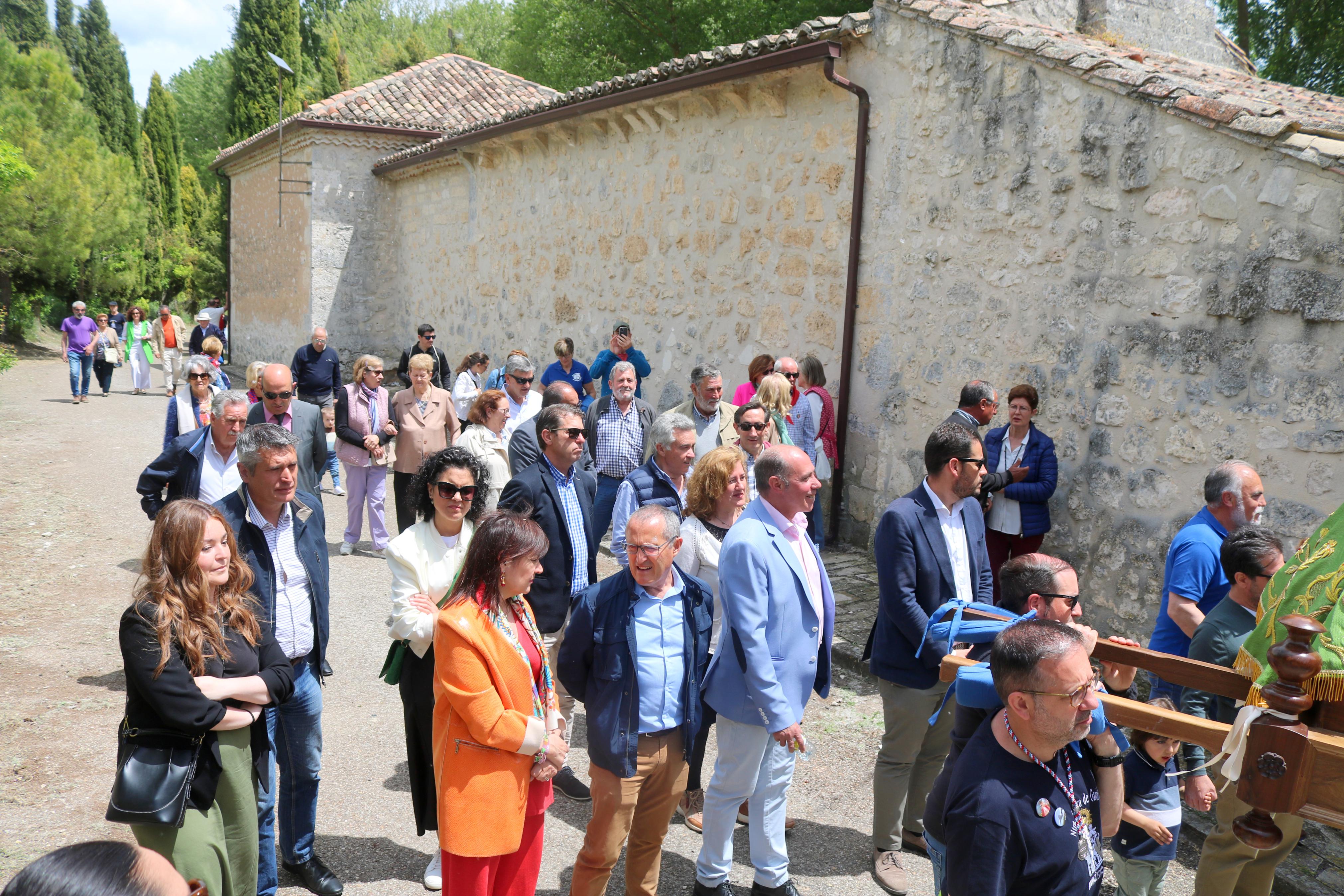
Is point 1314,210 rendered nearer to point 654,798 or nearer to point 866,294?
point 866,294

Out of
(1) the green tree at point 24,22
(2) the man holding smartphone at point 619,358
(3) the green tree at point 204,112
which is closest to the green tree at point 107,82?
(1) the green tree at point 24,22

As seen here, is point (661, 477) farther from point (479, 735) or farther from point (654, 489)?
point (479, 735)

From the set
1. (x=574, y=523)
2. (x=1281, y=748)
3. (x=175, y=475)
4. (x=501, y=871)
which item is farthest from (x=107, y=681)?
(x=1281, y=748)

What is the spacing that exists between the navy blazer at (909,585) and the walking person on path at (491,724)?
148 centimetres

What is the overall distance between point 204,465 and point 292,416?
101 cm

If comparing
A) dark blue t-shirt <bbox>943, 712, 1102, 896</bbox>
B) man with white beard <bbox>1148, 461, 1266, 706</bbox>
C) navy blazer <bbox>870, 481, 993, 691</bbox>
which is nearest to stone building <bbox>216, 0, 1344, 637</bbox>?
man with white beard <bbox>1148, 461, 1266, 706</bbox>

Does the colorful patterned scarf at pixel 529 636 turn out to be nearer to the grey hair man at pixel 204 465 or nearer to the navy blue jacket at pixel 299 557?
the navy blue jacket at pixel 299 557

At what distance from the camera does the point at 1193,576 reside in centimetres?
389

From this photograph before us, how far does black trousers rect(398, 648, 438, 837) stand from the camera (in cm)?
346

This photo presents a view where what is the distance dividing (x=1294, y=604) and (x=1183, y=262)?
14.5ft

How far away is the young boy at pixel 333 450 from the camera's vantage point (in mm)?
8320

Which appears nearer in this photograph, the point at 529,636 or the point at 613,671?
the point at 529,636

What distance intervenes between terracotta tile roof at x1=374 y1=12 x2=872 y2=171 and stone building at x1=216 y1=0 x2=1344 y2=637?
33 mm

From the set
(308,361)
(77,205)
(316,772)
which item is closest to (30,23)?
(77,205)
